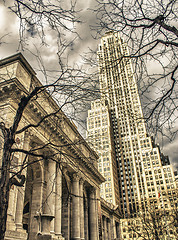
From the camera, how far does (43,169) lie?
23.9 m

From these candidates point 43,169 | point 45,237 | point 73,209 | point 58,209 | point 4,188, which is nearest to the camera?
point 4,188

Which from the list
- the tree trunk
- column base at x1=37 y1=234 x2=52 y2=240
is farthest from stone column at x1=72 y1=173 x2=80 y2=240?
the tree trunk

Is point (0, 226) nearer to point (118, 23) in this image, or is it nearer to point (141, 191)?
point (118, 23)

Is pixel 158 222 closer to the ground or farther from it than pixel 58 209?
closer to the ground

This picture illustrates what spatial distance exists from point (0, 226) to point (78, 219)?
24.6m

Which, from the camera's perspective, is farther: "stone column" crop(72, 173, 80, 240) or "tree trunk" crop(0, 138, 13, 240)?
"stone column" crop(72, 173, 80, 240)

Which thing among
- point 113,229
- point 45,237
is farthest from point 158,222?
point 113,229

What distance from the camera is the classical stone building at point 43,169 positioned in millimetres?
11653

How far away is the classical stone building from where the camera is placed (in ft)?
38.2

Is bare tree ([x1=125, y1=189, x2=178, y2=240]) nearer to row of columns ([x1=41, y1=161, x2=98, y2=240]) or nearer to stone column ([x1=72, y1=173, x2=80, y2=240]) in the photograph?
row of columns ([x1=41, y1=161, x2=98, y2=240])

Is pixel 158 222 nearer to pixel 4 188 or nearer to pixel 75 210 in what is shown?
pixel 75 210

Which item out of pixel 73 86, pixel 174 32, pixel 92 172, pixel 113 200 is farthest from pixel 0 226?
pixel 113 200

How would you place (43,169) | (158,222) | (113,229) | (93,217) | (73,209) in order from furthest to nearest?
(113,229), (93,217), (158,222), (73,209), (43,169)

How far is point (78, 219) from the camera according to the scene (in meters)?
28.2
